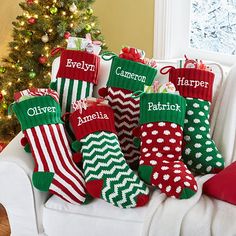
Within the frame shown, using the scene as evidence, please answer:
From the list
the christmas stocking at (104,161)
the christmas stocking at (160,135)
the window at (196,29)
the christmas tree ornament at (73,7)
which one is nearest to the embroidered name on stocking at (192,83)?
the christmas stocking at (160,135)

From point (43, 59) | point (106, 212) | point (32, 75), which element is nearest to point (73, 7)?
point (43, 59)

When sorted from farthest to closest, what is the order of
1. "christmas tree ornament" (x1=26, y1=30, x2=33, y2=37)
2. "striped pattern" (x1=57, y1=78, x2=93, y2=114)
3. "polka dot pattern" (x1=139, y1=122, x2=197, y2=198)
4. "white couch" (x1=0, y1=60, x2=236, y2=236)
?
1. "christmas tree ornament" (x1=26, y1=30, x2=33, y2=37)
2. "striped pattern" (x1=57, y1=78, x2=93, y2=114)
3. "polka dot pattern" (x1=139, y1=122, x2=197, y2=198)
4. "white couch" (x1=0, y1=60, x2=236, y2=236)

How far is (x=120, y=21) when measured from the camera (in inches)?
143

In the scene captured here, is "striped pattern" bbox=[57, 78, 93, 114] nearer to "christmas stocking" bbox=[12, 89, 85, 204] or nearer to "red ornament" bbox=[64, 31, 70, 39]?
"christmas stocking" bbox=[12, 89, 85, 204]

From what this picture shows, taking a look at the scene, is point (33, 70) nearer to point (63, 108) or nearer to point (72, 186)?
point (63, 108)

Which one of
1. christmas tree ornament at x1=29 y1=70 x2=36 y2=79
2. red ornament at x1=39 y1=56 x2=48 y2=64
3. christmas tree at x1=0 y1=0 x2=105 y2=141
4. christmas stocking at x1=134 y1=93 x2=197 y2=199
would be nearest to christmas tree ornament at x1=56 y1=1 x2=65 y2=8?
christmas tree at x1=0 y1=0 x2=105 y2=141

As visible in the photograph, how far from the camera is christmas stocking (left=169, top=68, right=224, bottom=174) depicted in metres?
2.17

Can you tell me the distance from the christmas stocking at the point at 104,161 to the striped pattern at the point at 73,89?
0.13m

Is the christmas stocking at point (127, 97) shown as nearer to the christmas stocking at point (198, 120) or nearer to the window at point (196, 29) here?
the christmas stocking at point (198, 120)

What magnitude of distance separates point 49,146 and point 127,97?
407 mm

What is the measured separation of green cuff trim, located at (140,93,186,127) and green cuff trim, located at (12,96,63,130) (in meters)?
0.38

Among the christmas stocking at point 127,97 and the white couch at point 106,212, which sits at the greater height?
the christmas stocking at point 127,97

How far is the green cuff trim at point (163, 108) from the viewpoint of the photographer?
212 centimetres

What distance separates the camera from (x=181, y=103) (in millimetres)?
2148
